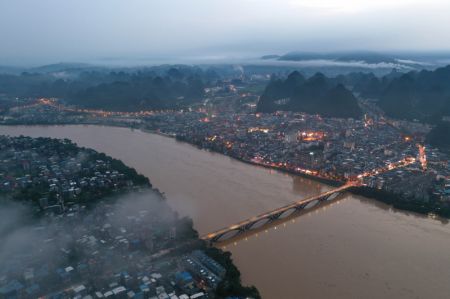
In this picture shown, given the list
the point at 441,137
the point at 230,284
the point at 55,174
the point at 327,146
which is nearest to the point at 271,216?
the point at 230,284

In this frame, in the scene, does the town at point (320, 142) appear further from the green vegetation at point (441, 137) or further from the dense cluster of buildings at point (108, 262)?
the dense cluster of buildings at point (108, 262)

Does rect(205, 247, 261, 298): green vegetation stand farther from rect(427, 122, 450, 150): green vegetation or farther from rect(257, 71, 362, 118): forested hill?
rect(257, 71, 362, 118): forested hill

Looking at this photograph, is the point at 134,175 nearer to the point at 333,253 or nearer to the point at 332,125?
the point at 333,253

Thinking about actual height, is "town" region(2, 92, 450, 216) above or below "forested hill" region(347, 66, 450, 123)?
below

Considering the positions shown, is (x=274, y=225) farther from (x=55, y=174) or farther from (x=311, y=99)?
(x=311, y=99)

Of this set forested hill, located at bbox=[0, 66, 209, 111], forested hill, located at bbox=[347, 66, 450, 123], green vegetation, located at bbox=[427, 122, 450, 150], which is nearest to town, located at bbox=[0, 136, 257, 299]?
green vegetation, located at bbox=[427, 122, 450, 150]

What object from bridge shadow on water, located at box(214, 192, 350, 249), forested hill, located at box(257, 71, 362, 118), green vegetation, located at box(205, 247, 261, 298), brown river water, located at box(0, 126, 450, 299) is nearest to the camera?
Answer: green vegetation, located at box(205, 247, 261, 298)
